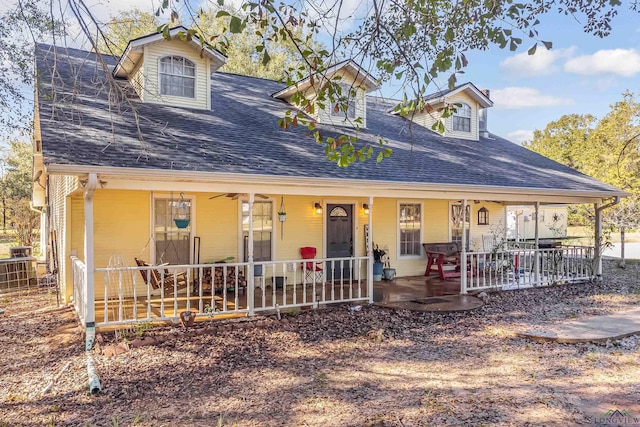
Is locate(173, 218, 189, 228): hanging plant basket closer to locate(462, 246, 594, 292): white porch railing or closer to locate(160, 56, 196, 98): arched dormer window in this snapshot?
locate(160, 56, 196, 98): arched dormer window

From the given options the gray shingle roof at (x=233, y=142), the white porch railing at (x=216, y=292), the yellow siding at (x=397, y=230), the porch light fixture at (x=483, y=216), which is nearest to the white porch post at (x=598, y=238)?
the gray shingle roof at (x=233, y=142)

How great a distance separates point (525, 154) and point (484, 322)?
8.67m

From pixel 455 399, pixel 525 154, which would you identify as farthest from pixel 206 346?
pixel 525 154

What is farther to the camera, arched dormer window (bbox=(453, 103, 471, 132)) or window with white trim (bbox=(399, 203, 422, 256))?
arched dormer window (bbox=(453, 103, 471, 132))

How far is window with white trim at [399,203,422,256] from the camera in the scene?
11.7m

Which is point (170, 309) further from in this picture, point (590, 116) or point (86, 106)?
point (590, 116)

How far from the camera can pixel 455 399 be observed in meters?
4.23

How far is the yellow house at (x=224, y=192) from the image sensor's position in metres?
6.69

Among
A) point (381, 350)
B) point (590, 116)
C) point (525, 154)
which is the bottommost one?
point (381, 350)

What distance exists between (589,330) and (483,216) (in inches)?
257

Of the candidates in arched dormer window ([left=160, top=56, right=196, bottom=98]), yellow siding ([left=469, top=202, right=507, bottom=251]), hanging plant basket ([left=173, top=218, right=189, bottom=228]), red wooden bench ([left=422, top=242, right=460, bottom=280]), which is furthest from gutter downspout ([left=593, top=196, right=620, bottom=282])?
arched dormer window ([left=160, top=56, right=196, bottom=98])

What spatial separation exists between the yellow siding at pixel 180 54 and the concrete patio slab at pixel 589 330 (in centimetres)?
817

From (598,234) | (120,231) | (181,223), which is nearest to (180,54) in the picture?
(181,223)

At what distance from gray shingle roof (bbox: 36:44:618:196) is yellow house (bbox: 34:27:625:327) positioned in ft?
0.15
